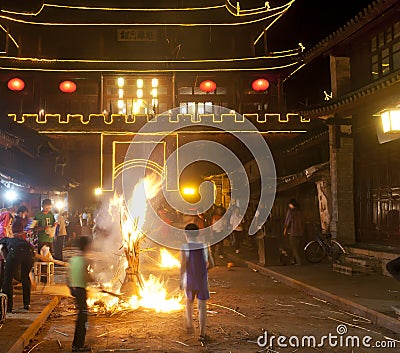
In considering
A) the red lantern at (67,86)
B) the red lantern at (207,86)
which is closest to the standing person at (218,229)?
the red lantern at (207,86)

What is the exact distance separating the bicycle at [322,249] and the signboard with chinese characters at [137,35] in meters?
21.2

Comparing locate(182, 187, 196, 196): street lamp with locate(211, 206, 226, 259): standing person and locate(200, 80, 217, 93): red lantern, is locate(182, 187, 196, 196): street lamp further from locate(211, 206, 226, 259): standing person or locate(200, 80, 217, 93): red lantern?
Result: locate(211, 206, 226, 259): standing person

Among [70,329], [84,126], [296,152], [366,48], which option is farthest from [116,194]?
[70,329]

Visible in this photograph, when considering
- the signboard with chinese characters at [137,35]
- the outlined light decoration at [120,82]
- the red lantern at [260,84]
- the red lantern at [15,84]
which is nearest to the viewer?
the red lantern at [15,84]

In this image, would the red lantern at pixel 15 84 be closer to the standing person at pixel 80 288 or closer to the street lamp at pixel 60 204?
the street lamp at pixel 60 204

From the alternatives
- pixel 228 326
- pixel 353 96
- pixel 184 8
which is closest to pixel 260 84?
pixel 184 8

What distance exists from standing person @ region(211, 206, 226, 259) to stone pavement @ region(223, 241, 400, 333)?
122 inches

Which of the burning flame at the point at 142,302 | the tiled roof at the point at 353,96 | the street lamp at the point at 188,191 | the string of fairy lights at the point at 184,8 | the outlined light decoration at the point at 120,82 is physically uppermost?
the string of fairy lights at the point at 184,8

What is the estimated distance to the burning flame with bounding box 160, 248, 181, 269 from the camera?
14.8 m

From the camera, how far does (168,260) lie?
15.2 meters

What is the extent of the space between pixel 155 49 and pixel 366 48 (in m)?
19.2

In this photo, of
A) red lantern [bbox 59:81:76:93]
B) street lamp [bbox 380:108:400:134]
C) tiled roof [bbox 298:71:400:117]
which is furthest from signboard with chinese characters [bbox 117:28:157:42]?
street lamp [bbox 380:108:400:134]

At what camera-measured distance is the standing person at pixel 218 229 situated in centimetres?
1685

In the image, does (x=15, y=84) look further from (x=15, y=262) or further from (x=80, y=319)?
(x=80, y=319)
